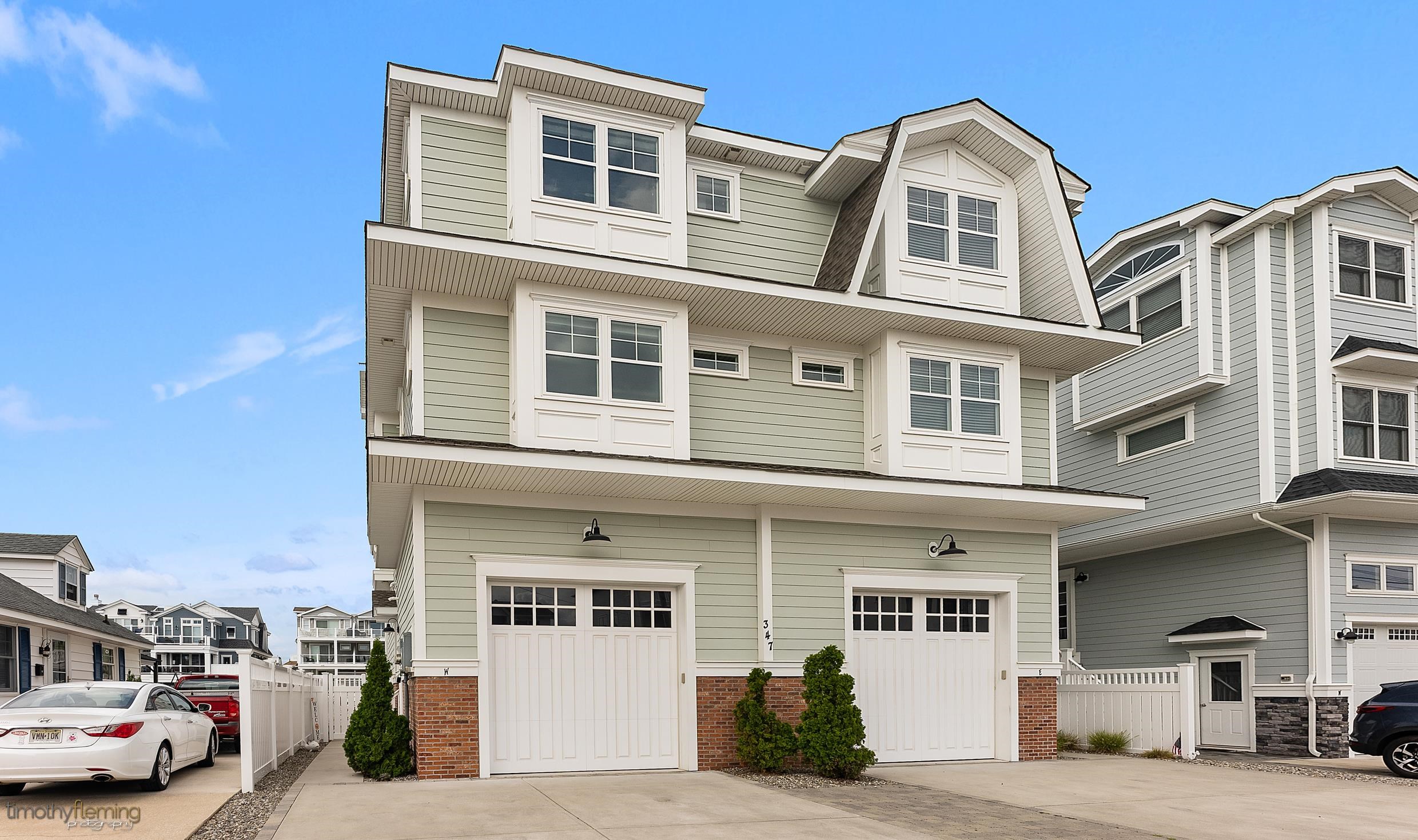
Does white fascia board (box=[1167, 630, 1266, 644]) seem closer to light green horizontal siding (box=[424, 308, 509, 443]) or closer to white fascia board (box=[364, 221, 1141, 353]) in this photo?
white fascia board (box=[364, 221, 1141, 353])

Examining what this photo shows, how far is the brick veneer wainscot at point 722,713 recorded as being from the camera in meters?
14.4

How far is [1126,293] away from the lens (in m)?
23.1

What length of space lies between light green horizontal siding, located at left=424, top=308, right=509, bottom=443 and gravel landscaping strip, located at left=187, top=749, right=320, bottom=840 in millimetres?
4528

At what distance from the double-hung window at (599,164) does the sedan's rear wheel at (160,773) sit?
8.08 meters

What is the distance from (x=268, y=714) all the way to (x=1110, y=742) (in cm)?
1307

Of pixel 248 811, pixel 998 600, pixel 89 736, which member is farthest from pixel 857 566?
pixel 89 736

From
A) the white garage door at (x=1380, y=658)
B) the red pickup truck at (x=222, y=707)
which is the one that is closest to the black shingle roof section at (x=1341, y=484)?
the white garage door at (x=1380, y=658)

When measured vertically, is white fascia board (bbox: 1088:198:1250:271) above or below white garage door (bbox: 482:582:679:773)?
above

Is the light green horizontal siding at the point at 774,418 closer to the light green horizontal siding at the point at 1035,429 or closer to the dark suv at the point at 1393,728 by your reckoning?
the light green horizontal siding at the point at 1035,429

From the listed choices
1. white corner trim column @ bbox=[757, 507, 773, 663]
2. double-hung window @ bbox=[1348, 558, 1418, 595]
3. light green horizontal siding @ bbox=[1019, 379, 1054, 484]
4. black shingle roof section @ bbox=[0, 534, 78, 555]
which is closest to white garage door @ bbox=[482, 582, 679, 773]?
white corner trim column @ bbox=[757, 507, 773, 663]

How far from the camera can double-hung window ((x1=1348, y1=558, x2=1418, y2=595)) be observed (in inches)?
749

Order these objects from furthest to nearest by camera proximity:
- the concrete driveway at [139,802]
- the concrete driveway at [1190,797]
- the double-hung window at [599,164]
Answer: the double-hung window at [599,164] < the concrete driveway at [1190,797] < the concrete driveway at [139,802]

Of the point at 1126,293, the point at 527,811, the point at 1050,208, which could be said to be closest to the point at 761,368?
the point at 1050,208

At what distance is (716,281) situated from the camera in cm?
1431
